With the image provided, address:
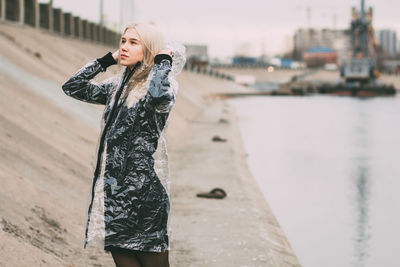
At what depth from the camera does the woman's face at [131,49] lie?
4102 mm

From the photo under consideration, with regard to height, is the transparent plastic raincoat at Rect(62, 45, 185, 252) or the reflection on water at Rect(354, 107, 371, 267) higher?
the transparent plastic raincoat at Rect(62, 45, 185, 252)

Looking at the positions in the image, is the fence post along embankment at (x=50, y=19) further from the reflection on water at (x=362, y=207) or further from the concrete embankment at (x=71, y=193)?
the reflection on water at (x=362, y=207)

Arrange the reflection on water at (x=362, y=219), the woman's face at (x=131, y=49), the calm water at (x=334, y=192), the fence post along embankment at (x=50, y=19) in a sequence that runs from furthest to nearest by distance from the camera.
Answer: the fence post along embankment at (x=50, y=19) < the calm water at (x=334, y=192) < the reflection on water at (x=362, y=219) < the woman's face at (x=131, y=49)

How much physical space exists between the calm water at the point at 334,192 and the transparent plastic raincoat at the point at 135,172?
18.3 ft

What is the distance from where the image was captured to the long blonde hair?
4129 mm

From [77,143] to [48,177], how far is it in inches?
176

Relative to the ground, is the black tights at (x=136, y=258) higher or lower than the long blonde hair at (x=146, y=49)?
lower

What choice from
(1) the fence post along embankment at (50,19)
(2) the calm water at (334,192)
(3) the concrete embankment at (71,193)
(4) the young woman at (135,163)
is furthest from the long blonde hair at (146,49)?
(1) the fence post along embankment at (50,19)

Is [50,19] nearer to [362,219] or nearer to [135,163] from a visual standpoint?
[362,219]

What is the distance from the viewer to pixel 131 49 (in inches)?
162

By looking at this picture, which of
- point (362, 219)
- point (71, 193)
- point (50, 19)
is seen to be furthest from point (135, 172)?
point (50, 19)

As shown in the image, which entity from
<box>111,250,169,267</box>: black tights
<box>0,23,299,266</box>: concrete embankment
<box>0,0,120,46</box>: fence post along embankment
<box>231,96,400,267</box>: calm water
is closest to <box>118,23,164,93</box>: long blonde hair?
<box>0,23,299,266</box>: concrete embankment

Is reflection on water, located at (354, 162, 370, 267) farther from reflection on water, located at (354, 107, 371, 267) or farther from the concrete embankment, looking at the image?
the concrete embankment

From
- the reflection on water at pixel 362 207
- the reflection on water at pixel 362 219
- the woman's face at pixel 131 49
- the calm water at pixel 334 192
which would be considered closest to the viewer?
the woman's face at pixel 131 49
